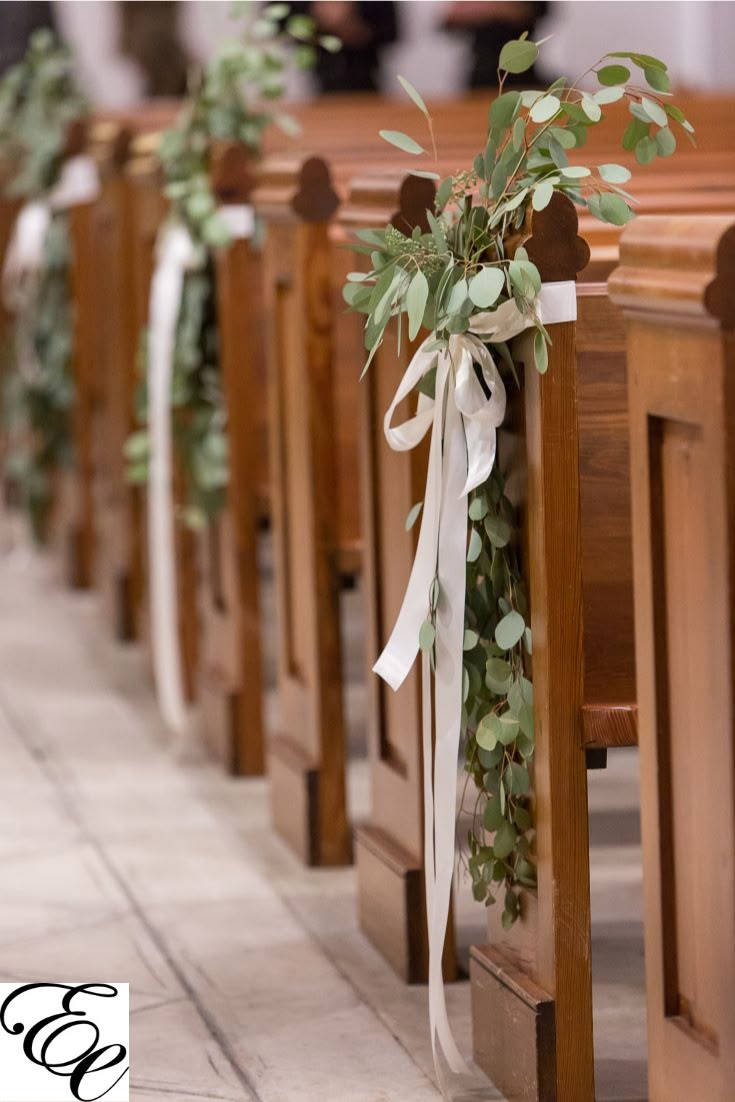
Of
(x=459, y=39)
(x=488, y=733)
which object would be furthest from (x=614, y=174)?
(x=459, y=39)

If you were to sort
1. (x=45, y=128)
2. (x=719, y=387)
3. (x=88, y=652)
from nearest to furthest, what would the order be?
(x=719, y=387), (x=88, y=652), (x=45, y=128)

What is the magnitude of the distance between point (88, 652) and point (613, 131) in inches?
82.1

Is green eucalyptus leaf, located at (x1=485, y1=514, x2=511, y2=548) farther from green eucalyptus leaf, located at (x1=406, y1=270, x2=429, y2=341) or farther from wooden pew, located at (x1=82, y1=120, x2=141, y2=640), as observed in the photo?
wooden pew, located at (x1=82, y1=120, x2=141, y2=640)

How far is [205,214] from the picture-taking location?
157 inches

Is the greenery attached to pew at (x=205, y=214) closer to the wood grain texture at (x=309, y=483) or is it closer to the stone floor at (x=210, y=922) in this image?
the wood grain texture at (x=309, y=483)

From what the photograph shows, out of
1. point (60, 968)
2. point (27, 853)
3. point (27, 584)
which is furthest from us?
point (27, 584)

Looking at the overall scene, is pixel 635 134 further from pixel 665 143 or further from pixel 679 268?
pixel 679 268

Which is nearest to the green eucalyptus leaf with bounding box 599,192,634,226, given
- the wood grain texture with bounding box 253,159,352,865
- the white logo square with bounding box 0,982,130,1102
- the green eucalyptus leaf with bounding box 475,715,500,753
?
the green eucalyptus leaf with bounding box 475,715,500,753

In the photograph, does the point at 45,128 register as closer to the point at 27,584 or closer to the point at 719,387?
the point at 27,584

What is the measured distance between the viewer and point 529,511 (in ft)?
7.61

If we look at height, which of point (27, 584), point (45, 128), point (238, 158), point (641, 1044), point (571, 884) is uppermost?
point (45, 128)

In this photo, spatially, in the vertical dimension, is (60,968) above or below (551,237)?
below

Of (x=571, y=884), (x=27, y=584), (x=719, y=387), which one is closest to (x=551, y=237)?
(x=719, y=387)

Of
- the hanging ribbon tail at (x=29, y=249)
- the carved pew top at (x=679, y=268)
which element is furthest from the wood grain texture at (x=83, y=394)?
the carved pew top at (x=679, y=268)
